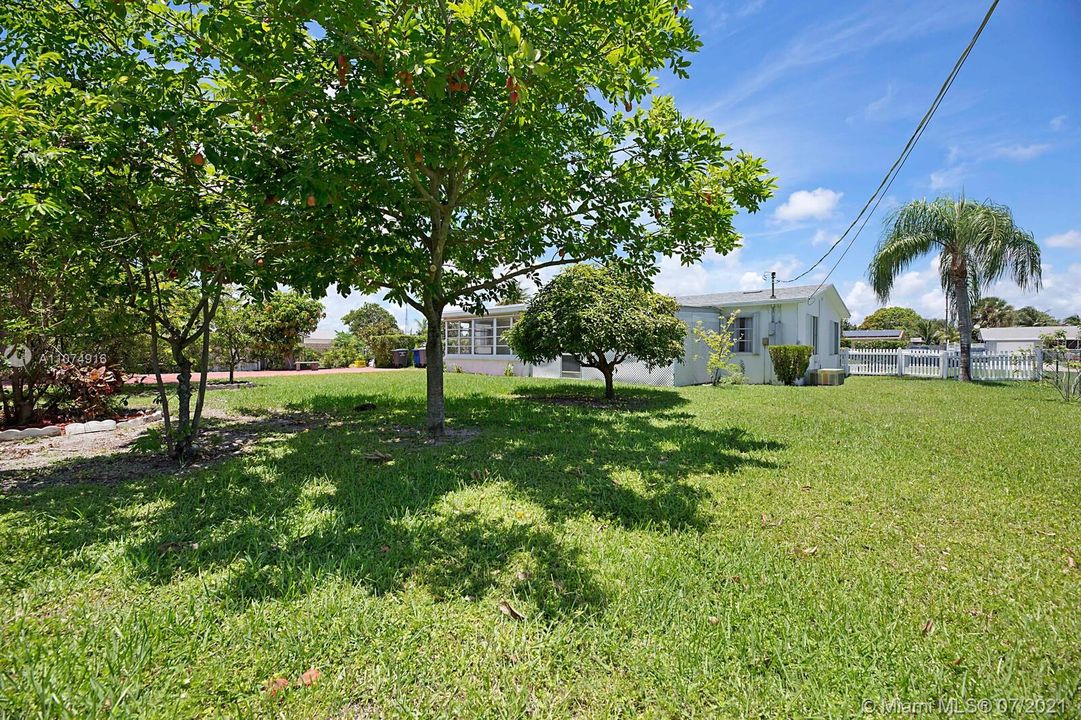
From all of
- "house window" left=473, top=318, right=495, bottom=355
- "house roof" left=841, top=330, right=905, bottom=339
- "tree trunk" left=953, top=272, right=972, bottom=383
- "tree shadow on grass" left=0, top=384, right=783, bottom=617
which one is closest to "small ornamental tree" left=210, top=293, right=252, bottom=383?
"tree shadow on grass" left=0, top=384, right=783, bottom=617

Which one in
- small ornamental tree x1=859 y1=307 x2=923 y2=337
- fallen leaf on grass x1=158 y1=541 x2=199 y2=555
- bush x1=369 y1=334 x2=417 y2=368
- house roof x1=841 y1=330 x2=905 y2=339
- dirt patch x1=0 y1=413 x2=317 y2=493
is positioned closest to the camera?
fallen leaf on grass x1=158 y1=541 x2=199 y2=555

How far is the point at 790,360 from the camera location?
15.7 metres

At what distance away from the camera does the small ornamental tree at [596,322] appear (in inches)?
414

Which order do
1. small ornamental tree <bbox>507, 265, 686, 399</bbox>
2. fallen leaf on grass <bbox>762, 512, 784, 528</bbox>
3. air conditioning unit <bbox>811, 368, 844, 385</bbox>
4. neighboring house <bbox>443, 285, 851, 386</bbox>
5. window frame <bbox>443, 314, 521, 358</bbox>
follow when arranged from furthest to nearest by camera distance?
window frame <bbox>443, 314, 521, 358</bbox>
air conditioning unit <bbox>811, 368, 844, 385</bbox>
neighboring house <bbox>443, 285, 851, 386</bbox>
small ornamental tree <bbox>507, 265, 686, 399</bbox>
fallen leaf on grass <bbox>762, 512, 784, 528</bbox>

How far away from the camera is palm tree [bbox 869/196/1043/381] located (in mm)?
16406

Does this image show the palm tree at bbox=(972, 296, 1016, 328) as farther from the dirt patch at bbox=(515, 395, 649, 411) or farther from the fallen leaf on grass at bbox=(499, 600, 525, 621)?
the fallen leaf on grass at bbox=(499, 600, 525, 621)

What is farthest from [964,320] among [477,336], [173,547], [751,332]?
[173,547]

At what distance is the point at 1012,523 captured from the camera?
3.85m

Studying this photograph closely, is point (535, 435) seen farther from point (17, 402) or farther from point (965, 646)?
point (17, 402)

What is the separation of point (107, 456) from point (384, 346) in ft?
77.4

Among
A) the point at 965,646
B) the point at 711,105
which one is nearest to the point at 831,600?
the point at 965,646

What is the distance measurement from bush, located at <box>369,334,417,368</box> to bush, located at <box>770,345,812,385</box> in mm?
21272

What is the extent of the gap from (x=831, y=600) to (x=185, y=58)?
7098 millimetres

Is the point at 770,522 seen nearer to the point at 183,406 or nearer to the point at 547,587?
the point at 547,587
